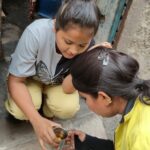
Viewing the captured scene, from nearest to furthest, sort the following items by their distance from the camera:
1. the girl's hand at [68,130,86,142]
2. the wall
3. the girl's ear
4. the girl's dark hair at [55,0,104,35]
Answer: the girl's ear
the girl's dark hair at [55,0,104,35]
the girl's hand at [68,130,86,142]
the wall

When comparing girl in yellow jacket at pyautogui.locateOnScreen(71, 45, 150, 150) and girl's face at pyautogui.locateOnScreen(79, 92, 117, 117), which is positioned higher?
girl in yellow jacket at pyautogui.locateOnScreen(71, 45, 150, 150)

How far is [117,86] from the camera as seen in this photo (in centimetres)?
156

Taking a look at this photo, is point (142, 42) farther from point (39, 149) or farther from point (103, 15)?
point (39, 149)

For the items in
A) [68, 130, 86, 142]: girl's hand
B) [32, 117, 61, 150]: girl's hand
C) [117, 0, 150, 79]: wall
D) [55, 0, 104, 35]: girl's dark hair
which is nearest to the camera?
[55, 0, 104, 35]: girl's dark hair

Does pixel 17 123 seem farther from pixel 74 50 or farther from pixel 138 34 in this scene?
pixel 138 34

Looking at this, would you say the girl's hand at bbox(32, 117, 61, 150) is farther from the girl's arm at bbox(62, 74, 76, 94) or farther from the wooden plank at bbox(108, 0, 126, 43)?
the wooden plank at bbox(108, 0, 126, 43)

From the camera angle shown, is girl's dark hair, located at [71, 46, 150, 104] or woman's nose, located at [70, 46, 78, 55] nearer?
girl's dark hair, located at [71, 46, 150, 104]

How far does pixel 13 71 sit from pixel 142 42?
1051 mm

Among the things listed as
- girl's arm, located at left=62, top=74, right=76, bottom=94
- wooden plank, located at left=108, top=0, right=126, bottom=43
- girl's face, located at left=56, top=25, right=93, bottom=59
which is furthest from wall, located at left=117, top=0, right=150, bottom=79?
girl's face, located at left=56, top=25, right=93, bottom=59

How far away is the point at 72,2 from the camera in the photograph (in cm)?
174

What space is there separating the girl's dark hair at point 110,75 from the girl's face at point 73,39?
155 millimetres

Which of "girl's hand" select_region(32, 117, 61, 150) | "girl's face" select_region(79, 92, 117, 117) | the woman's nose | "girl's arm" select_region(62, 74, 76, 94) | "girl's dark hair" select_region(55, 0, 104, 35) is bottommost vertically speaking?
"girl's hand" select_region(32, 117, 61, 150)

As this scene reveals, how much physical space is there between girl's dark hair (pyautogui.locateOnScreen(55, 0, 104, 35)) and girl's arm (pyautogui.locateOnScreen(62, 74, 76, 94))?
41 centimetres

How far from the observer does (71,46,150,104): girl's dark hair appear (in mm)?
1548
